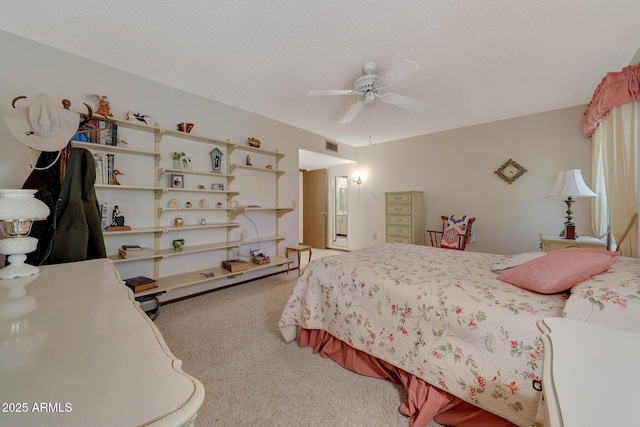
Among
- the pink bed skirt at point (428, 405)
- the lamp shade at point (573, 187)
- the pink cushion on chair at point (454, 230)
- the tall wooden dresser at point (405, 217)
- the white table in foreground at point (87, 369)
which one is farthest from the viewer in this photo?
the tall wooden dresser at point (405, 217)

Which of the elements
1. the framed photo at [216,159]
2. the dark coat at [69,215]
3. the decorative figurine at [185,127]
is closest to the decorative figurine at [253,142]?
the framed photo at [216,159]

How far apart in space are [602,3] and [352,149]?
13.1 feet

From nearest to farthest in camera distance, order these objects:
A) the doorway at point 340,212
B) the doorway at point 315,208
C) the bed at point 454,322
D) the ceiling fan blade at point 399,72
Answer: the bed at point 454,322, the ceiling fan blade at point 399,72, the doorway at point 340,212, the doorway at point 315,208

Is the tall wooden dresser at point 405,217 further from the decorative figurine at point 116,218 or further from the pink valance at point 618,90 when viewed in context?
the decorative figurine at point 116,218

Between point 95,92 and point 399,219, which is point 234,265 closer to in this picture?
point 95,92

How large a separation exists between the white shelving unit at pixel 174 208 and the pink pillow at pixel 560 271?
2840 millimetres

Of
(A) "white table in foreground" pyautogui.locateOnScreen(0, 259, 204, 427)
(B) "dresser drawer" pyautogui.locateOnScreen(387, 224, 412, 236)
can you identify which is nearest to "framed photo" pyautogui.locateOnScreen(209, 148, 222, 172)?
(A) "white table in foreground" pyautogui.locateOnScreen(0, 259, 204, 427)

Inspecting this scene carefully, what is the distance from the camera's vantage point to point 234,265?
310 centimetres

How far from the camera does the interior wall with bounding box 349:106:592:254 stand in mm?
3316

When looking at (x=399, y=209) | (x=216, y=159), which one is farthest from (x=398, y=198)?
(x=216, y=159)

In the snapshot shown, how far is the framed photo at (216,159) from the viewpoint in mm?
3102

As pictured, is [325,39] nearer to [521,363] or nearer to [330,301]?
[330,301]

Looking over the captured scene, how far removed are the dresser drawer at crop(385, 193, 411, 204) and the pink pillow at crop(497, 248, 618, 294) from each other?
3.00 m

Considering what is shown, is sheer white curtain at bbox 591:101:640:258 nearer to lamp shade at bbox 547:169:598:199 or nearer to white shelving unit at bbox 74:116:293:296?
lamp shade at bbox 547:169:598:199
